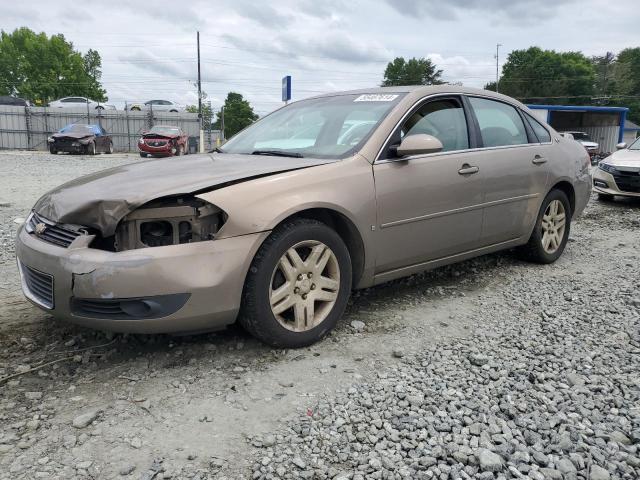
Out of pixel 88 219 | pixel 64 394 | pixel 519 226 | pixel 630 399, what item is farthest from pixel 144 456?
pixel 519 226

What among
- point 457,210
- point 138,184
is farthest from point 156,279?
point 457,210

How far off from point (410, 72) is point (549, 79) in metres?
20.1

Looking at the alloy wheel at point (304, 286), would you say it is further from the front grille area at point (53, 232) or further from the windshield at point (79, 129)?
the windshield at point (79, 129)

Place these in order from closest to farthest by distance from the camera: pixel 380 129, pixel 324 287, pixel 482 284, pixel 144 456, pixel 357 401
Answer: pixel 144 456
pixel 357 401
pixel 324 287
pixel 380 129
pixel 482 284

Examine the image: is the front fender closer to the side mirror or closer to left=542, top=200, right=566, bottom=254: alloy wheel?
the side mirror

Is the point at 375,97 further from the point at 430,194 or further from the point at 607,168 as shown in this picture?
the point at 607,168

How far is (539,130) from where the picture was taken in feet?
16.4

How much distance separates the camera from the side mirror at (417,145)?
3457 millimetres

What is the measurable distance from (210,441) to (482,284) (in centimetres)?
293

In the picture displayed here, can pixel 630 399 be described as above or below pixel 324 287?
below

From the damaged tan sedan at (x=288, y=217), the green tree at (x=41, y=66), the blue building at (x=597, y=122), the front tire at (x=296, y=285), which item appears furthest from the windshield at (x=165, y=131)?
the green tree at (x=41, y=66)

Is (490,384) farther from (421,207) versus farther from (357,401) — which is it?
(421,207)

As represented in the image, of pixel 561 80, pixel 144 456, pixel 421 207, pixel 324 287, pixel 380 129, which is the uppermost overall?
pixel 561 80

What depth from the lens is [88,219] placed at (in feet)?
9.18
